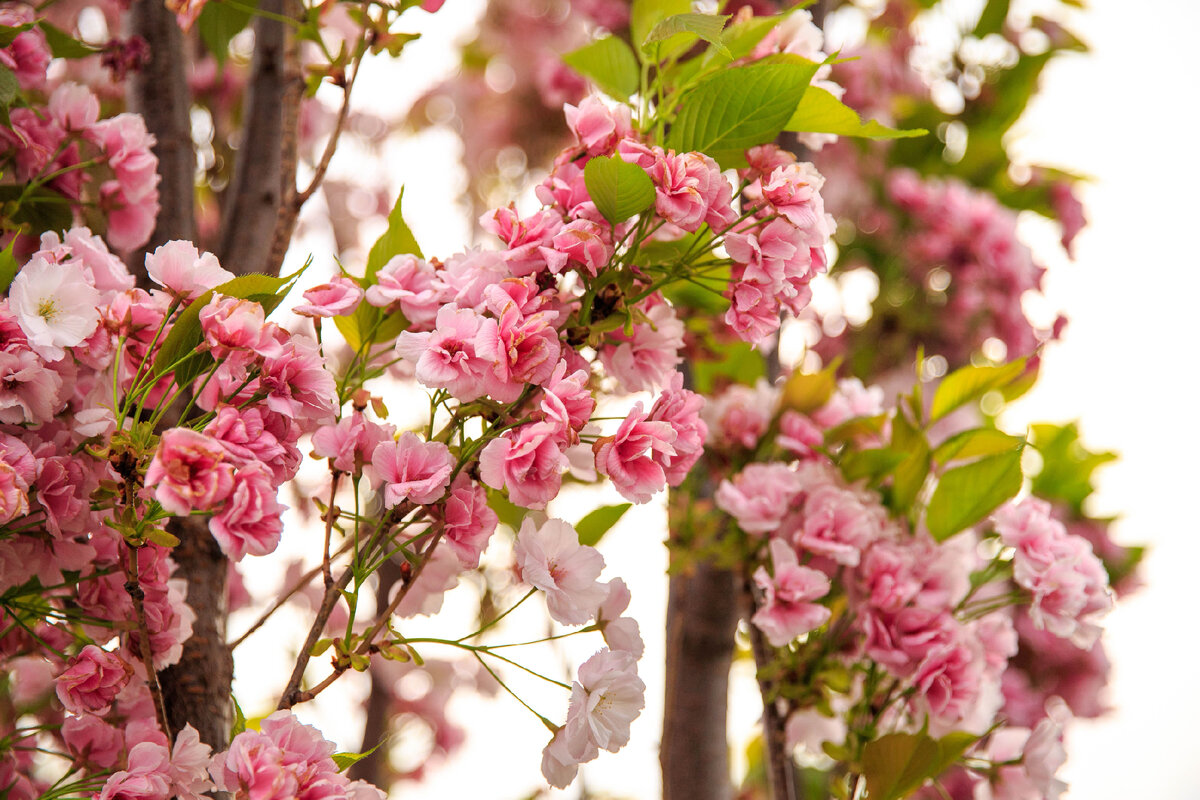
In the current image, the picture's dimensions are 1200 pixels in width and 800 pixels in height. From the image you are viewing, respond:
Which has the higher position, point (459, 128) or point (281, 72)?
point (459, 128)

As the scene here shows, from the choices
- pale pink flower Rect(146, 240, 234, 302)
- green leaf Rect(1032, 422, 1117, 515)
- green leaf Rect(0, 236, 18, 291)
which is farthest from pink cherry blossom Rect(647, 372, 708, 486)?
green leaf Rect(1032, 422, 1117, 515)

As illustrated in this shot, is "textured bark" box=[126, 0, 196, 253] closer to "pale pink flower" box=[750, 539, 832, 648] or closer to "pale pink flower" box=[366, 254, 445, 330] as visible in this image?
"pale pink flower" box=[366, 254, 445, 330]

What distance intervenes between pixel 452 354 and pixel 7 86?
1.00 ft

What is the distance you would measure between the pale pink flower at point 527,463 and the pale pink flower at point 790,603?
24 centimetres

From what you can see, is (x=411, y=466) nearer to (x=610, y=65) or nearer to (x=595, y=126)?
(x=595, y=126)

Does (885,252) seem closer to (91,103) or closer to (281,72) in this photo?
(281,72)

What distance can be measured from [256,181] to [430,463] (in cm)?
37

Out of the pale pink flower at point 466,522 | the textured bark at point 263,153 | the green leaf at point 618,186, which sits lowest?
the pale pink flower at point 466,522

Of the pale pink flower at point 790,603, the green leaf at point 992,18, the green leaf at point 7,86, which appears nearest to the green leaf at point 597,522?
the pale pink flower at point 790,603

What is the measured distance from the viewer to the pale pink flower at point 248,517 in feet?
1.16

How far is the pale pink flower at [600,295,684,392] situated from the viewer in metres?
0.49

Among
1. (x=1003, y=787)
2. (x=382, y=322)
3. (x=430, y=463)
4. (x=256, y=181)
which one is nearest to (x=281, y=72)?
(x=256, y=181)

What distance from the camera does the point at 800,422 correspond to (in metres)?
0.70

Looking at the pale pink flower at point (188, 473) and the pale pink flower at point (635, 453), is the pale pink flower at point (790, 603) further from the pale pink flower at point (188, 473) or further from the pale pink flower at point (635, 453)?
the pale pink flower at point (188, 473)
